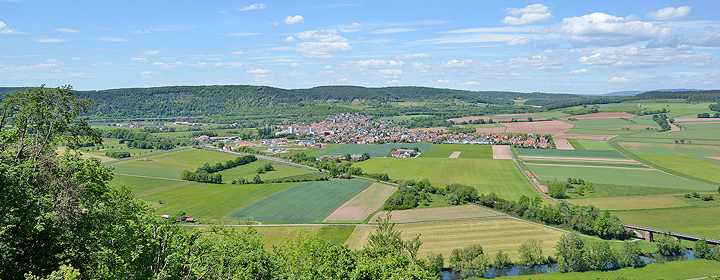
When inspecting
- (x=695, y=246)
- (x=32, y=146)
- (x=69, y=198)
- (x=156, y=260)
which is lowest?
(x=695, y=246)

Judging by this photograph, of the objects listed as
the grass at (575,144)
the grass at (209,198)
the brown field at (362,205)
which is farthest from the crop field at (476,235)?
the grass at (575,144)

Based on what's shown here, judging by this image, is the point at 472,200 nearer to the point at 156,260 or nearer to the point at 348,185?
the point at 348,185

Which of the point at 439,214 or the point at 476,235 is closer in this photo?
the point at 476,235

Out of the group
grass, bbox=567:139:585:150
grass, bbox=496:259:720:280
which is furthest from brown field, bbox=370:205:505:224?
grass, bbox=567:139:585:150

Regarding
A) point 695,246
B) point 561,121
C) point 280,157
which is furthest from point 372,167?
point 561,121

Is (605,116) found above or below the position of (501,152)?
above

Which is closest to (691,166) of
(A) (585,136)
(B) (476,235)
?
(A) (585,136)

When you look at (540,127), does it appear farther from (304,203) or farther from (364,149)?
(304,203)
